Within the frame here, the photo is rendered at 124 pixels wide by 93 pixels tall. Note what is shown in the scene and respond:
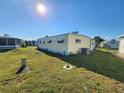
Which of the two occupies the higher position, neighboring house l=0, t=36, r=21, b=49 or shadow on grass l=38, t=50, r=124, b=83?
neighboring house l=0, t=36, r=21, b=49

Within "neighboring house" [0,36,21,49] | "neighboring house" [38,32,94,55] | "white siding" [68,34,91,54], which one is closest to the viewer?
"neighboring house" [38,32,94,55]

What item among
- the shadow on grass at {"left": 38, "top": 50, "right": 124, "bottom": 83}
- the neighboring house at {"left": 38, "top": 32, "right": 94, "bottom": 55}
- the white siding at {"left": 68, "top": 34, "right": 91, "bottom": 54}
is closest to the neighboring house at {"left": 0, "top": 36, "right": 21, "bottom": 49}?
the neighboring house at {"left": 38, "top": 32, "right": 94, "bottom": 55}

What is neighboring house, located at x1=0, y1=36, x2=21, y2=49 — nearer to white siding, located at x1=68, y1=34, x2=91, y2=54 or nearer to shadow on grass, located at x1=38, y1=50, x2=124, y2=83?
white siding, located at x1=68, y1=34, x2=91, y2=54

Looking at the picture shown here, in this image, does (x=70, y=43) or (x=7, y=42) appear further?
(x=7, y=42)

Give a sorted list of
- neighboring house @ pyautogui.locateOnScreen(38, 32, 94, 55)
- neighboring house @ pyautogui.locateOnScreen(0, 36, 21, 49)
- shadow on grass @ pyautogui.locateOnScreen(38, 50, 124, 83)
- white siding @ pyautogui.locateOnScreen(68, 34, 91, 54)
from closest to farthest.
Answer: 1. shadow on grass @ pyautogui.locateOnScreen(38, 50, 124, 83)
2. neighboring house @ pyautogui.locateOnScreen(38, 32, 94, 55)
3. white siding @ pyautogui.locateOnScreen(68, 34, 91, 54)
4. neighboring house @ pyautogui.locateOnScreen(0, 36, 21, 49)

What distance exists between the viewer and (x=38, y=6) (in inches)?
505

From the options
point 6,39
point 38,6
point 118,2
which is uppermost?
point 118,2

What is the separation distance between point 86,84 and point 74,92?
3.41 ft

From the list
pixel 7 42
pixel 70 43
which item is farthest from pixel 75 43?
pixel 7 42

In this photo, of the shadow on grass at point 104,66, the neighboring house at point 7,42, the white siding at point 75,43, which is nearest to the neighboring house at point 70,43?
the white siding at point 75,43

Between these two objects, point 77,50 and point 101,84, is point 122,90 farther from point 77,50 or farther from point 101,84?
point 77,50

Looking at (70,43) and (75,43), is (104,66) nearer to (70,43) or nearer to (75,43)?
(70,43)

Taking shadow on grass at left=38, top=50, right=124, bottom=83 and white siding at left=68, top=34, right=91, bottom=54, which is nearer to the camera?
shadow on grass at left=38, top=50, right=124, bottom=83

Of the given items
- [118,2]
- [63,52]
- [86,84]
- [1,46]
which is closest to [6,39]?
[1,46]
